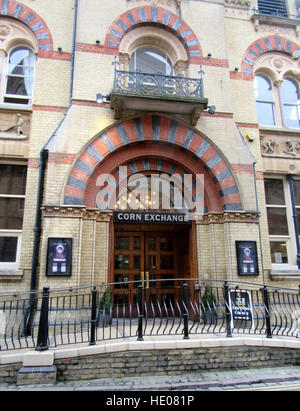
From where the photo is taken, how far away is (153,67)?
10172mm

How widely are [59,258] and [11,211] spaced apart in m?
2.47

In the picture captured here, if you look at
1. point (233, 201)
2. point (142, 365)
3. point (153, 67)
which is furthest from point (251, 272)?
point (153, 67)

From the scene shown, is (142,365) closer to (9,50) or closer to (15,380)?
(15,380)

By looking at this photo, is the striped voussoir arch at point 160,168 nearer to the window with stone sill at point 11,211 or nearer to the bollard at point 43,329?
the window with stone sill at point 11,211

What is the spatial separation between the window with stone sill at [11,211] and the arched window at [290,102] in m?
9.41

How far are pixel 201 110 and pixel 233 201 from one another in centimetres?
292

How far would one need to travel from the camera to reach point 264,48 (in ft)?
35.9

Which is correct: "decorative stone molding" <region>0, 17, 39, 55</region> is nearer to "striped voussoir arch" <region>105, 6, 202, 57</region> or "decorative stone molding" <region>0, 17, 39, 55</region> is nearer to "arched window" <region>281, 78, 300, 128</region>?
"striped voussoir arch" <region>105, 6, 202, 57</region>

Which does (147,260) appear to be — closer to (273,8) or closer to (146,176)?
(146,176)

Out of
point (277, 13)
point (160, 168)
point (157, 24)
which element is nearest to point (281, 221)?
point (160, 168)

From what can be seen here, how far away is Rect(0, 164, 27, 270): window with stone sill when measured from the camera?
8.28 metres

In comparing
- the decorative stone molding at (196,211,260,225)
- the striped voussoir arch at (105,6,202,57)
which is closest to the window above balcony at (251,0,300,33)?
the striped voussoir arch at (105,6,202,57)

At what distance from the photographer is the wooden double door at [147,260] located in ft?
29.5

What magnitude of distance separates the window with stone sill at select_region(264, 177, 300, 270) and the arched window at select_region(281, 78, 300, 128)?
7.47 feet
